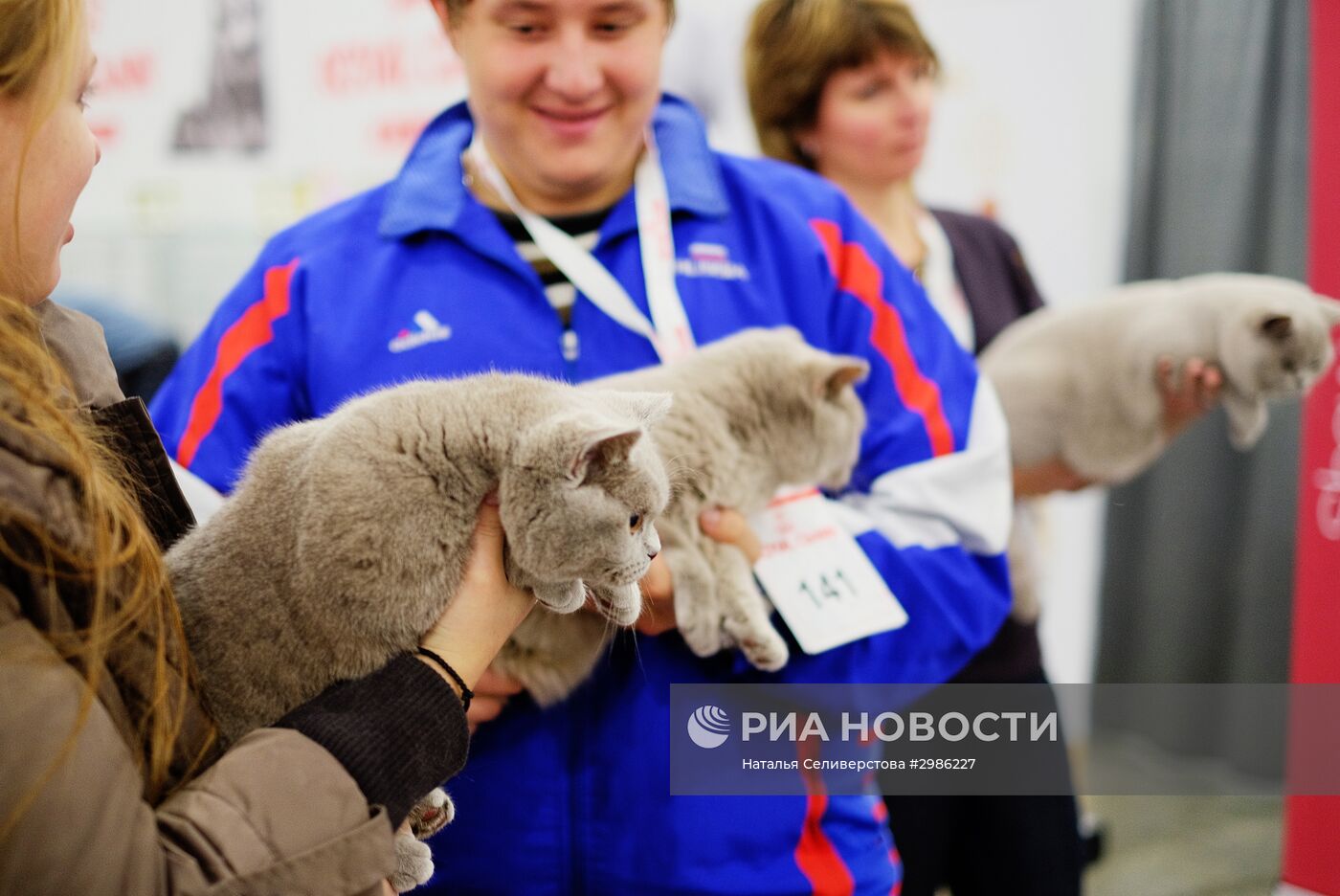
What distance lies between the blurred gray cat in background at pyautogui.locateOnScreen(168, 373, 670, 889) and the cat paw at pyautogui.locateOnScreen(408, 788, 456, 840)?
161mm

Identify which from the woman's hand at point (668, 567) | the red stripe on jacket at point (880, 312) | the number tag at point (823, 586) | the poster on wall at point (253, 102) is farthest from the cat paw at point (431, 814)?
the poster on wall at point (253, 102)

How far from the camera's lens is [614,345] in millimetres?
1158

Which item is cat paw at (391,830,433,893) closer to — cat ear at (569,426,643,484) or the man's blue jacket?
the man's blue jacket

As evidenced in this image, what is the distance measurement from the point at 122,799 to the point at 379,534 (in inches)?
9.5

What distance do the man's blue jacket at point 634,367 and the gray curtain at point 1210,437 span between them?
5.21 feet

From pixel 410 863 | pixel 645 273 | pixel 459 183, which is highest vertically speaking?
pixel 459 183

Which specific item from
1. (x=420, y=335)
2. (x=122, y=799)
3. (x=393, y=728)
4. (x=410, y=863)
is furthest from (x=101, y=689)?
(x=420, y=335)

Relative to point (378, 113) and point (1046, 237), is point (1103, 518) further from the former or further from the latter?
point (378, 113)

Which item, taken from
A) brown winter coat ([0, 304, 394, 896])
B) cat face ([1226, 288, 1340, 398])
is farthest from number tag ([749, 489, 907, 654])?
cat face ([1226, 288, 1340, 398])

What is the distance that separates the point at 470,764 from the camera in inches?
42.9

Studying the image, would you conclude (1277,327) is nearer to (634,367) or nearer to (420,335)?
(634,367)

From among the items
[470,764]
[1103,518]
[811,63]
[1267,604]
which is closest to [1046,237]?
[1103,518]

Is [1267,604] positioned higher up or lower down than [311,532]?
lower down

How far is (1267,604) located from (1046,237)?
1206 mm
